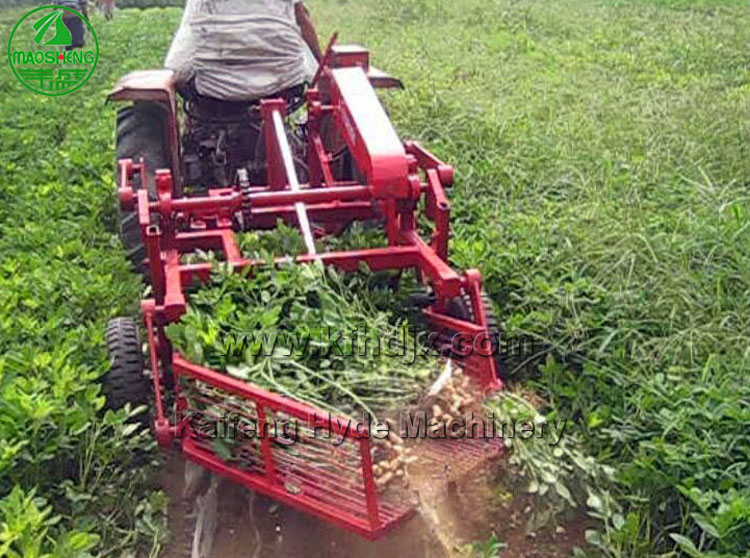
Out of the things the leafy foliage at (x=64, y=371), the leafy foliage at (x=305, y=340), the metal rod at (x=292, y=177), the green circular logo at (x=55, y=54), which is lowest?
the green circular logo at (x=55, y=54)

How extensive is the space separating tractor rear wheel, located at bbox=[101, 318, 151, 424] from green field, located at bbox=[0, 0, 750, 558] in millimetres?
97

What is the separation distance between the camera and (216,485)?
132 inches

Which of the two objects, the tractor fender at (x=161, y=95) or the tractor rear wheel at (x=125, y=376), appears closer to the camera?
the tractor rear wheel at (x=125, y=376)

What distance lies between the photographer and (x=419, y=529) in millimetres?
3035

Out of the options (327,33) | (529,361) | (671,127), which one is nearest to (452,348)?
(529,361)

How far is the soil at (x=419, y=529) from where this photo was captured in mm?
3049

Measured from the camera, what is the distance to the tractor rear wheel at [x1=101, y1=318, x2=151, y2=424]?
11.5 feet

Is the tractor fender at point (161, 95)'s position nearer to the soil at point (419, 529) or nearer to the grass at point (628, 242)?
the grass at point (628, 242)

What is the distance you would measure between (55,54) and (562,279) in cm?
1132

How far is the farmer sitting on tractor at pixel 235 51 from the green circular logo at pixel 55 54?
5111mm

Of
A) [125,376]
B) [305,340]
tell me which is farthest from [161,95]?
[305,340]

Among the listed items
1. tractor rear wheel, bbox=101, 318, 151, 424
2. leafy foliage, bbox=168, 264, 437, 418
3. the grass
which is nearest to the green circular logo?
the grass

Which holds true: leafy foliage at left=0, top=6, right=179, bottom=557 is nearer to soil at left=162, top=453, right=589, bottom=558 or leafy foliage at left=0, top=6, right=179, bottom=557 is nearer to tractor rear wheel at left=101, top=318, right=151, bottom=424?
tractor rear wheel at left=101, top=318, right=151, bottom=424

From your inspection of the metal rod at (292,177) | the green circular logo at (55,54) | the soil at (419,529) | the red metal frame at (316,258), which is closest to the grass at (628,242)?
the soil at (419,529)
